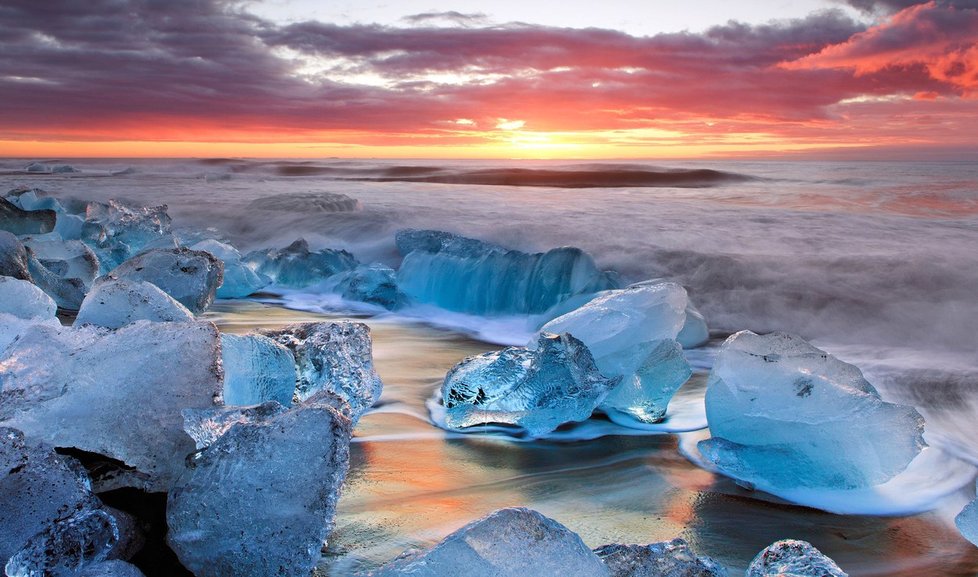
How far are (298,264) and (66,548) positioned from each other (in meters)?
4.03

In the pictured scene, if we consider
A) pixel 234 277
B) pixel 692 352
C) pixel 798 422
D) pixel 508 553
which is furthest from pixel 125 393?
pixel 234 277

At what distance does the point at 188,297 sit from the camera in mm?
3531

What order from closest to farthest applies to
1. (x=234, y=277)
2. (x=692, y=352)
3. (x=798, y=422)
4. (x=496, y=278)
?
(x=798, y=422)
(x=692, y=352)
(x=496, y=278)
(x=234, y=277)

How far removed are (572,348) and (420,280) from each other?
7.89 ft

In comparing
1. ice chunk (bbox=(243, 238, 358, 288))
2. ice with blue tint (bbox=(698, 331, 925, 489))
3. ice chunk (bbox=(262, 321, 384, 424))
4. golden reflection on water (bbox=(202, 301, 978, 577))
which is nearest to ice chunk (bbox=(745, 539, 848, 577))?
golden reflection on water (bbox=(202, 301, 978, 577))

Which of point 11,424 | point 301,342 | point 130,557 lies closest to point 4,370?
point 11,424

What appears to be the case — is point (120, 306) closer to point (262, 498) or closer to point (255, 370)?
point (255, 370)

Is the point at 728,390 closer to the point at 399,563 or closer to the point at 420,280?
the point at 399,563

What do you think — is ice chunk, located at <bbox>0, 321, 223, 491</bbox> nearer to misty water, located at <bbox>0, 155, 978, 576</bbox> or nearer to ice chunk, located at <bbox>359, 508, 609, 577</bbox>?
misty water, located at <bbox>0, 155, 978, 576</bbox>

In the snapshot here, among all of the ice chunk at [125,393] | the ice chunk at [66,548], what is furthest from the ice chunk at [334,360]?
the ice chunk at [66,548]

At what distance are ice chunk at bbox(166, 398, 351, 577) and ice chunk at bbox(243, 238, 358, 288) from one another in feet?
12.4

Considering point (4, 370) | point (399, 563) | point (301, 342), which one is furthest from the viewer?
point (301, 342)

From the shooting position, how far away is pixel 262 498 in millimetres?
1333

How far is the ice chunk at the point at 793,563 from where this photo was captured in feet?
3.89
